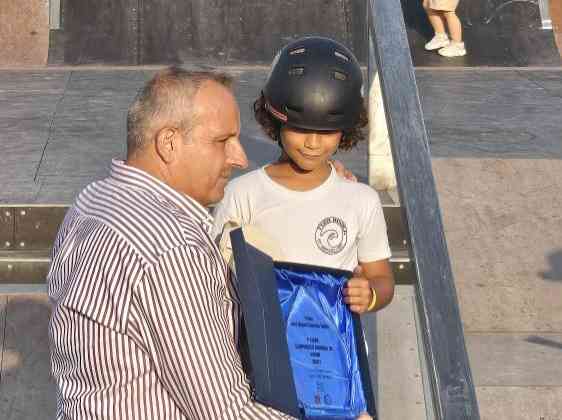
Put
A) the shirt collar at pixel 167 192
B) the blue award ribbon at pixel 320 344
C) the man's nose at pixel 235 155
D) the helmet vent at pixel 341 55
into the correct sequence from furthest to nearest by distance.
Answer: the helmet vent at pixel 341 55 → the blue award ribbon at pixel 320 344 → the man's nose at pixel 235 155 → the shirt collar at pixel 167 192

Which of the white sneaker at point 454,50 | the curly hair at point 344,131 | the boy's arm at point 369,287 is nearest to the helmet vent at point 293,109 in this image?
the curly hair at point 344,131

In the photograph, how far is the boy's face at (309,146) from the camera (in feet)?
12.7

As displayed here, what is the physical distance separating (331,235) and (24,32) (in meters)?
7.26

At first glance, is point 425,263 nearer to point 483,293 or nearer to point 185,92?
point 185,92

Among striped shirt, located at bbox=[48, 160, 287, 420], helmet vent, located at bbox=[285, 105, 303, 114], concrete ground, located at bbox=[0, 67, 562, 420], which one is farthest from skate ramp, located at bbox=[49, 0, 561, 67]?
striped shirt, located at bbox=[48, 160, 287, 420]

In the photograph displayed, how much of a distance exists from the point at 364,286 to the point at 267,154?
146 inches

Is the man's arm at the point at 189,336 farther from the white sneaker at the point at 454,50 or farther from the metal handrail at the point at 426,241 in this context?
the white sneaker at the point at 454,50

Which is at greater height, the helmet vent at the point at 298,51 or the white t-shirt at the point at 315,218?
the helmet vent at the point at 298,51

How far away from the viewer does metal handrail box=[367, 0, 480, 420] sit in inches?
126

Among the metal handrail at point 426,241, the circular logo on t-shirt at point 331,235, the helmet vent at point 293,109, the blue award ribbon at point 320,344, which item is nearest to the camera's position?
the blue award ribbon at point 320,344

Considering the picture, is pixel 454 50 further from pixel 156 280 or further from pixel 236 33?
pixel 156 280

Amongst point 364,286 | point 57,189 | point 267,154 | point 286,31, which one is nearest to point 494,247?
point 267,154

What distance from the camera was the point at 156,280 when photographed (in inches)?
95.5

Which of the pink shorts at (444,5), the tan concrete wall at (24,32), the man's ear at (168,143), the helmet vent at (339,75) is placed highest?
the man's ear at (168,143)
